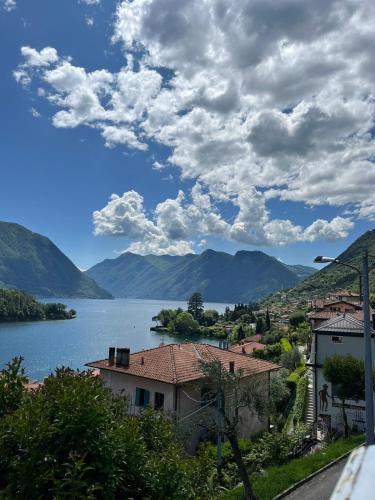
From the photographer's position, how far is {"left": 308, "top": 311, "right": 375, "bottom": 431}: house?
Result: 80.9 feet

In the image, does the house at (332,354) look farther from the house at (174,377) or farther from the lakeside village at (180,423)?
the house at (174,377)

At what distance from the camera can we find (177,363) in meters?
25.5

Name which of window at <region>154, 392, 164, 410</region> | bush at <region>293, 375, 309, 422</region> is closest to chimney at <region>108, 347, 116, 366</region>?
window at <region>154, 392, 164, 410</region>

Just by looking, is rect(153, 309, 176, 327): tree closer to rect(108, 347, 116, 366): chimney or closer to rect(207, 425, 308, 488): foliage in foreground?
rect(108, 347, 116, 366): chimney

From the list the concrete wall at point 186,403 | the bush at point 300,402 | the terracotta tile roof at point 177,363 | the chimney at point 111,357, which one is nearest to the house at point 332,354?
the bush at point 300,402

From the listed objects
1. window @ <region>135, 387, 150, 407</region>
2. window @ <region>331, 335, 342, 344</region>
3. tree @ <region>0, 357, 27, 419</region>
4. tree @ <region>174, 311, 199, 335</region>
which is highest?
tree @ <region>0, 357, 27, 419</region>


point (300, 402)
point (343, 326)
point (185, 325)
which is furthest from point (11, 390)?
point (185, 325)

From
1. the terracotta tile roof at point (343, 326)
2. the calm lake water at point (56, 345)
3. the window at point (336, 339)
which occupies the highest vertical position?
the terracotta tile roof at point (343, 326)

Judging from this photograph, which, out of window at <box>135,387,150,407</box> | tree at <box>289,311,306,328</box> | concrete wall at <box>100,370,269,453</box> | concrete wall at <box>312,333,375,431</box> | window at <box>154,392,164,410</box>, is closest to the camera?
concrete wall at <box>100,370,269,453</box>

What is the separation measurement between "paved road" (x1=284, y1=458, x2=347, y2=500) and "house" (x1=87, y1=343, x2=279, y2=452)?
711 centimetres

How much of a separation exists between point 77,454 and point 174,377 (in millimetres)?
18643

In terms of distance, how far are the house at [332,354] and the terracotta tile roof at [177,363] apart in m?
4.16

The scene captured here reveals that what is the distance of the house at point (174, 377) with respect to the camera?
76.3ft

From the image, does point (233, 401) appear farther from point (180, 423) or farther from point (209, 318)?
point (209, 318)
